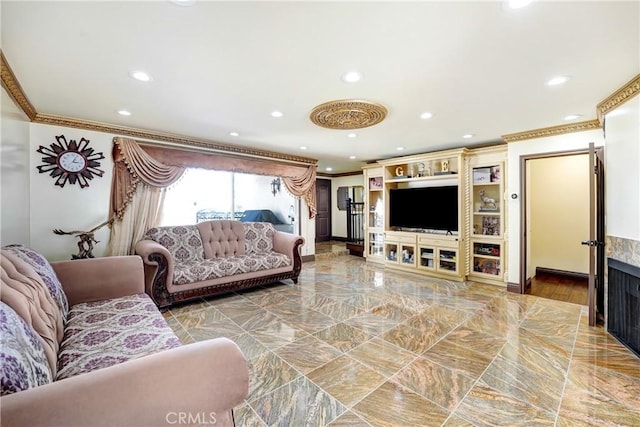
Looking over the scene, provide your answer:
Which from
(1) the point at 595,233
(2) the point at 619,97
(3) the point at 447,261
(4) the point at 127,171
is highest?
(2) the point at 619,97

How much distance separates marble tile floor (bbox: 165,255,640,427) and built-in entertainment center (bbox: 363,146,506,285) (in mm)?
A: 842

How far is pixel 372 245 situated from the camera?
20.0 feet

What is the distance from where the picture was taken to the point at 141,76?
2172 millimetres

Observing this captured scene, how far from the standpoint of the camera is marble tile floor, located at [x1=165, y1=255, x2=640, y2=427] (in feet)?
5.36

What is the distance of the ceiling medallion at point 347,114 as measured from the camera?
268 cm

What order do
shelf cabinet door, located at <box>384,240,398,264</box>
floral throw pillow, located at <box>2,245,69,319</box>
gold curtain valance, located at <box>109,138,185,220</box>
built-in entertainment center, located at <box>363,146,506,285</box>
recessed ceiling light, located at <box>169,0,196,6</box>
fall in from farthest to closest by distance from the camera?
shelf cabinet door, located at <box>384,240,398,264</box>, built-in entertainment center, located at <box>363,146,506,285</box>, gold curtain valance, located at <box>109,138,185,220</box>, floral throw pillow, located at <box>2,245,69,319</box>, recessed ceiling light, located at <box>169,0,196,6</box>

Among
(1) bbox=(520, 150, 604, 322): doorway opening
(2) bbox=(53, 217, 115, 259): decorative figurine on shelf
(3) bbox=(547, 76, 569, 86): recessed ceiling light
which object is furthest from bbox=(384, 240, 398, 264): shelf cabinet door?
(2) bbox=(53, 217, 115, 259): decorative figurine on shelf

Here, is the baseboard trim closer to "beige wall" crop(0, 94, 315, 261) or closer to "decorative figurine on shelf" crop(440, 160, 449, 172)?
"decorative figurine on shelf" crop(440, 160, 449, 172)

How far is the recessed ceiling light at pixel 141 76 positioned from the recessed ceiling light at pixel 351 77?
158 cm

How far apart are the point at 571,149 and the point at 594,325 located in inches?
83.8

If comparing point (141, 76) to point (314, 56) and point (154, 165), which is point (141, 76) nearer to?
point (314, 56)

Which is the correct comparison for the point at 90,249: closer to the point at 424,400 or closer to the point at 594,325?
the point at 424,400

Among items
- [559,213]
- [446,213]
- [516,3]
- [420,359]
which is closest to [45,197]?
[420,359]

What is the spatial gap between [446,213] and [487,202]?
0.65m
